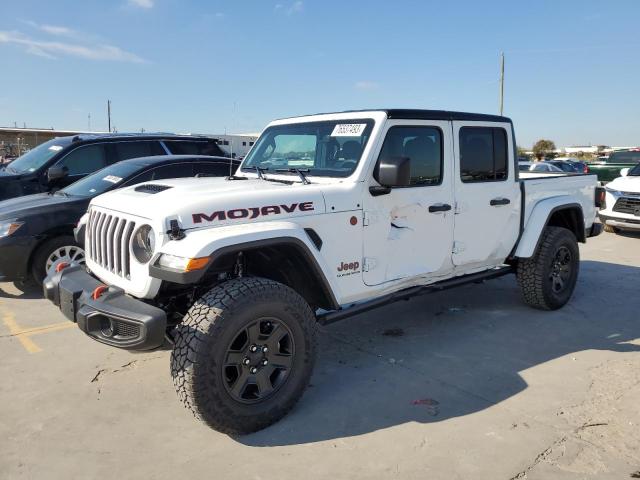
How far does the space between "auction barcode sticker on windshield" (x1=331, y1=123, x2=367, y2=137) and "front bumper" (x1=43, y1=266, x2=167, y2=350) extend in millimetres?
1930

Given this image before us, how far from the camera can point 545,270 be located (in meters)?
5.26

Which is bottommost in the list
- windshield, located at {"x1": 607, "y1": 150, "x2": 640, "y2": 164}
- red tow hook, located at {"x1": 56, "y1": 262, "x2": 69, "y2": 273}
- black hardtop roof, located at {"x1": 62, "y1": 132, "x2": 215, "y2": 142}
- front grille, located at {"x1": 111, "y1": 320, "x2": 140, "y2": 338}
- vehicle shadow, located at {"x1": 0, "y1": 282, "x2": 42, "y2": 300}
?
vehicle shadow, located at {"x1": 0, "y1": 282, "x2": 42, "y2": 300}

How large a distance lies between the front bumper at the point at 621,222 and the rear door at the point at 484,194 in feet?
20.7

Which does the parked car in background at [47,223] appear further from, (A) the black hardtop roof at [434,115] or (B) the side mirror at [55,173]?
(A) the black hardtop roof at [434,115]

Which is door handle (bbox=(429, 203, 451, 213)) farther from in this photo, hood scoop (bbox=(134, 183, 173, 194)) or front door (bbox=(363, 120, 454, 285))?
hood scoop (bbox=(134, 183, 173, 194))

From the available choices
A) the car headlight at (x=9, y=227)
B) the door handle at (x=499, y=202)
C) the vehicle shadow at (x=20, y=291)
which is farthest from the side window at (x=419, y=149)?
the vehicle shadow at (x=20, y=291)

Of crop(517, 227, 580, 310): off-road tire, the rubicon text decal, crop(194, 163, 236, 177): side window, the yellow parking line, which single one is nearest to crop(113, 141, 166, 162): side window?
crop(194, 163, 236, 177): side window

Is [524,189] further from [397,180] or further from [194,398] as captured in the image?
[194,398]

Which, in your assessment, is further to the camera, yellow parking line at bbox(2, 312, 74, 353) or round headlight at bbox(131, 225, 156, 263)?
yellow parking line at bbox(2, 312, 74, 353)

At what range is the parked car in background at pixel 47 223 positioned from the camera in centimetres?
556

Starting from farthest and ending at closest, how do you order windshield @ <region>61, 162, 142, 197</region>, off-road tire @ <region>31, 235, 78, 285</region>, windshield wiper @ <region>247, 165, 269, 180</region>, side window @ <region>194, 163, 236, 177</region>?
side window @ <region>194, 163, 236, 177</region>
windshield @ <region>61, 162, 142, 197</region>
off-road tire @ <region>31, 235, 78, 285</region>
windshield wiper @ <region>247, 165, 269, 180</region>

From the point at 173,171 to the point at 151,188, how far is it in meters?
3.11

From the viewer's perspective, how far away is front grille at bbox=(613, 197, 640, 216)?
9883 mm

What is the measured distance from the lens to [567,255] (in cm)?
557
